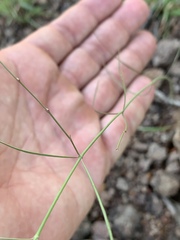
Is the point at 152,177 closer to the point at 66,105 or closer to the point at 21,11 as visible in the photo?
the point at 66,105

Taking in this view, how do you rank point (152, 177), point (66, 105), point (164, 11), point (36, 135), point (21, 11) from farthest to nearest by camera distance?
1. point (21, 11)
2. point (164, 11)
3. point (152, 177)
4. point (66, 105)
5. point (36, 135)

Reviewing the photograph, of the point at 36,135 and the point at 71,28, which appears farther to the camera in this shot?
the point at 71,28

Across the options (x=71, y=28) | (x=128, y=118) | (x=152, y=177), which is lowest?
(x=152, y=177)

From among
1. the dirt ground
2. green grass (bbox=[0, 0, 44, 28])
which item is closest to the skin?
the dirt ground

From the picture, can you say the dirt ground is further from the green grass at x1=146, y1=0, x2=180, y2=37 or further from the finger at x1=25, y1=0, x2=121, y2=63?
the finger at x1=25, y1=0, x2=121, y2=63

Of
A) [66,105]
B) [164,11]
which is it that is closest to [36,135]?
[66,105]

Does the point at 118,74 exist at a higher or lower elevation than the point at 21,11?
lower

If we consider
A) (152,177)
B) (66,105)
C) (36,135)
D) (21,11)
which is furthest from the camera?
(21,11)
